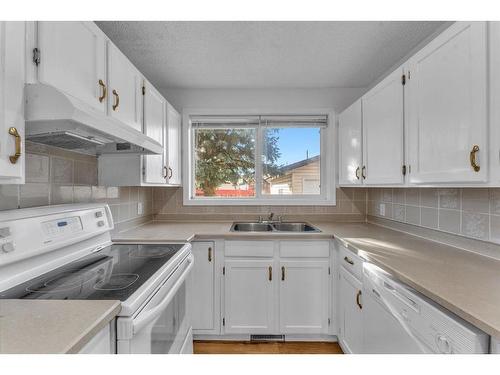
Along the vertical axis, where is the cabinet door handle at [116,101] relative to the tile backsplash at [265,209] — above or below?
above

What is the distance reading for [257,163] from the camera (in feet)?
A: 9.17

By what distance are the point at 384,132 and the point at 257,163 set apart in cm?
135

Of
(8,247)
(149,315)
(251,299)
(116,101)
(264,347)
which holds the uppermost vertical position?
(116,101)

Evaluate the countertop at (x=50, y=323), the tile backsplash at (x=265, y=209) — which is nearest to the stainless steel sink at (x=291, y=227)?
the tile backsplash at (x=265, y=209)

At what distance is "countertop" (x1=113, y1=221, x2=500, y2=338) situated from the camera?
84 centimetres

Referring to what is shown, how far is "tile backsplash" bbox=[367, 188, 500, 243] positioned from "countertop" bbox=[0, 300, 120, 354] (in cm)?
180

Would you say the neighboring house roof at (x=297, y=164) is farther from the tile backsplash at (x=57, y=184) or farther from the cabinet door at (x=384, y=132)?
the tile backsplash at (x=57, y=184)

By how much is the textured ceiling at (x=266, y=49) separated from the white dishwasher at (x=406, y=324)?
1.52 metres

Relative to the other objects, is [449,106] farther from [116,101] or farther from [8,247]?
[8,247]

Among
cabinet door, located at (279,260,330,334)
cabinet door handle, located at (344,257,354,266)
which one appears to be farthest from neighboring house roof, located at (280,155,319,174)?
cabinet door handle, located at (344,257,354,266)

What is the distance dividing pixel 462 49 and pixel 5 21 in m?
1.74

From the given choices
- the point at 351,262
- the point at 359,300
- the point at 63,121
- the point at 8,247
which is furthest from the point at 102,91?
the point at 359,300

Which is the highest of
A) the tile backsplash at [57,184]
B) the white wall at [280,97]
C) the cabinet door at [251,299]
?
the white wall at [280,97]

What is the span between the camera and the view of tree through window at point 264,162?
280cm
